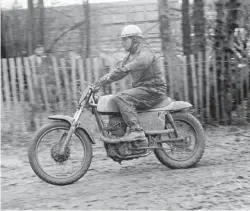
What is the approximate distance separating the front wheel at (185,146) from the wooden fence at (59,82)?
86.3 inches

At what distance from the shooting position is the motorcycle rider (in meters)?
5.71

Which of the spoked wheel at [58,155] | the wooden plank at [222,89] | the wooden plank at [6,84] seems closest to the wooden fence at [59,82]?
the wooden plank at [6,84]

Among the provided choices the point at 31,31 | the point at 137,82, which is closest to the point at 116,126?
the point at 137,82

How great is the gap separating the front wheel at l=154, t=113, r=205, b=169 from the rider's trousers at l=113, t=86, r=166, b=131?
17.1 inches

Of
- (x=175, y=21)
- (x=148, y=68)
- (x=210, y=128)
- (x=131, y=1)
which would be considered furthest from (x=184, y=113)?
(x=131, y=1)

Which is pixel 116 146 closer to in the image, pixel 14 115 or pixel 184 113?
pixel 184 113

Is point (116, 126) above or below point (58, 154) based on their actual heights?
above

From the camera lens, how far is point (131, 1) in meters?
12.1

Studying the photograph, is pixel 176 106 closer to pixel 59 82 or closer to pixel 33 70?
pixel 59 82

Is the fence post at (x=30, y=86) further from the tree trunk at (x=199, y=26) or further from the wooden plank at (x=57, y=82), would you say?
the tree trunk at (x=199, y=26)

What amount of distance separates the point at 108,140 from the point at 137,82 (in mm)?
881

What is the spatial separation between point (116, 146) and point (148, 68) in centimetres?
110

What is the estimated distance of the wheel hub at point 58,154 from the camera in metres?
5.53

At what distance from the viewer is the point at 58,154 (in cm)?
552
